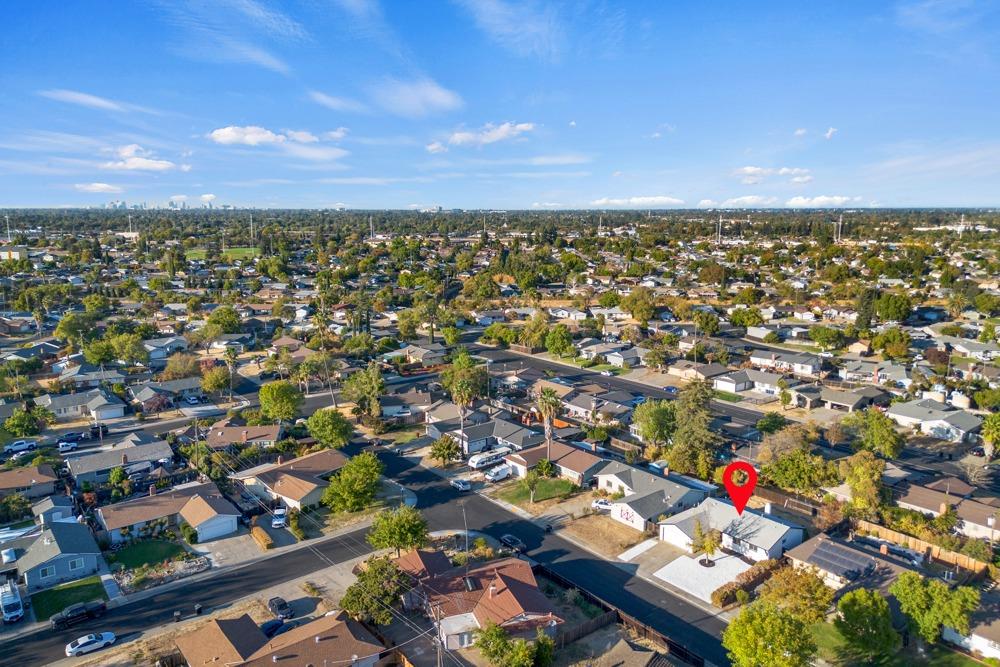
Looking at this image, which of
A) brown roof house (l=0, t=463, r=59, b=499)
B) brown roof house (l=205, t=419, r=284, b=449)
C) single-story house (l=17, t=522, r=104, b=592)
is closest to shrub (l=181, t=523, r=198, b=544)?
single-story house (l=17, t=522, r=104, b=592)

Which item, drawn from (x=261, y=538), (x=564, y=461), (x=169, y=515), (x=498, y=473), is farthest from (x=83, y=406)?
(x=564, y=461)

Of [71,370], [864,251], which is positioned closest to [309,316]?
[71,370]

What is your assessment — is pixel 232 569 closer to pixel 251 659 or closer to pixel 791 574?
pixel 251 659

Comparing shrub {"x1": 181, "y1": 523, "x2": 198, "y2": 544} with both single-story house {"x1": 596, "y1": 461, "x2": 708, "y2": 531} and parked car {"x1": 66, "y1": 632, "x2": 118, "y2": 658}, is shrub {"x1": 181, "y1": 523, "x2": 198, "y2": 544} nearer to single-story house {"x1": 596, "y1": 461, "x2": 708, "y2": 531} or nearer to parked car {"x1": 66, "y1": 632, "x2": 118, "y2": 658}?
parked car {"x1": 66, "y1": 632, "x2": 118, "y2": 658}

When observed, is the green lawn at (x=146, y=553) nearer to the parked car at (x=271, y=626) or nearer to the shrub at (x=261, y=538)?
the shrub at (x=261, y=538)

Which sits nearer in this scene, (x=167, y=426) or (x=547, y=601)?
(x=547, y=601)

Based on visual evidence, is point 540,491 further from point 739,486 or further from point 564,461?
point 739,486
